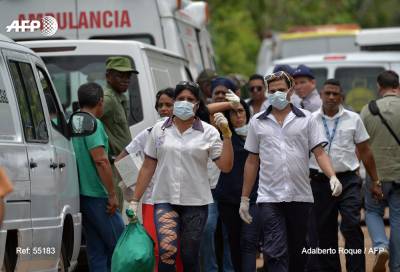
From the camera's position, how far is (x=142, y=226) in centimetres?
942

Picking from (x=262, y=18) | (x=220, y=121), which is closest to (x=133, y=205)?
(x=220, y=121)

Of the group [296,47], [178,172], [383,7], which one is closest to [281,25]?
[383,7]

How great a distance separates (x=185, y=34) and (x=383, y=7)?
32373mm

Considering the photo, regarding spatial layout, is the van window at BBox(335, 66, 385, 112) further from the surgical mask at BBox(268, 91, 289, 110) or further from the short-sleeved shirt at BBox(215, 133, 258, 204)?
the surgical mask at BBox(268, 91, 289, 110)

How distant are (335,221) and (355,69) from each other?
6408 mm

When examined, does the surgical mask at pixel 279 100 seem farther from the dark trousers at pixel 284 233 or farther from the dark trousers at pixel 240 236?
the dark trousers at pixel 240 236

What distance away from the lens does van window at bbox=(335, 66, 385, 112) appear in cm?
1698

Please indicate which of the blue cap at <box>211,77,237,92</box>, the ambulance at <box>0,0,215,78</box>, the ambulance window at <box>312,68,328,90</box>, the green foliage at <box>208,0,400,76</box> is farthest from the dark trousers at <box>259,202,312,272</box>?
the green foliage at <box>208,0,400,76</box>

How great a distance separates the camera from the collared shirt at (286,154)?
9.66 m

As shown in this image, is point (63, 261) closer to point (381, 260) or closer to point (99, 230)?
point (99, 230)

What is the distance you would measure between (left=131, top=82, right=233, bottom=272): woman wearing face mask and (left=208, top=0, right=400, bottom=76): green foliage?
25212 millimetres

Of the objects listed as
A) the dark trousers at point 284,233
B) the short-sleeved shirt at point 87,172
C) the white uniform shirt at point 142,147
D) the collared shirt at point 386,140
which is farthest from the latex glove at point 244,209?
the collared shirt at point 386,140

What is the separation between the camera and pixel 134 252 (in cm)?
914

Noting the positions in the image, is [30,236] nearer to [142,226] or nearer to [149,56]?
[142,226]
